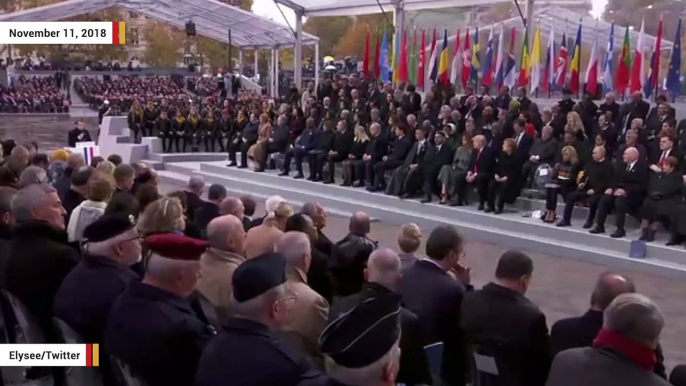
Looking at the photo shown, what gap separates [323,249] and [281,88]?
35.8 metres

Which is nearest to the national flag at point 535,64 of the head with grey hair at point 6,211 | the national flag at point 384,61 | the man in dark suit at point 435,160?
the man in dark suit at point 435,160

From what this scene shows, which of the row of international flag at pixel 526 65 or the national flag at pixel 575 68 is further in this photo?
the national flag at pixel 575 68

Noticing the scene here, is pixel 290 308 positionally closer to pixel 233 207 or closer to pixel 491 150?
pixel 233 207

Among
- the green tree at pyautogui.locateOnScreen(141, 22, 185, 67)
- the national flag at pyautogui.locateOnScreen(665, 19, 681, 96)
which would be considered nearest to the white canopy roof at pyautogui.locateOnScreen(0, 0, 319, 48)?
the national flag at pyautogui.locateOnScreen(665, 19, 681, 96)

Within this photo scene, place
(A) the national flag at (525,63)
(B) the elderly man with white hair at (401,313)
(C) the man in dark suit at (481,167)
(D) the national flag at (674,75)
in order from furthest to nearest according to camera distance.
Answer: (A) the national flag at (525,63) → (D) the national flag at (674,75) → (C) the man in dark suit at (481,167) → (B) the elderly man with white hair at (401,313)

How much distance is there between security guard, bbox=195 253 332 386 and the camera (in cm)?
290

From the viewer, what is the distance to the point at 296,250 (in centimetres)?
445

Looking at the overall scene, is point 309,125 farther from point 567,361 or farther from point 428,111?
point 567,361

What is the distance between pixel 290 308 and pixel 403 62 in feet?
57.5

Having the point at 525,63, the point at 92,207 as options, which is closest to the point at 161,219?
the point at 92,207

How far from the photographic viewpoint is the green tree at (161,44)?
212ft

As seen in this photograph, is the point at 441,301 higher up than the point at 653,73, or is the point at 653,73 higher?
Result: the point at 653,73

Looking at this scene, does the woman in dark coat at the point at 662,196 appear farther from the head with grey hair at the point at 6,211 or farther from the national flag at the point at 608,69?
the head with grey hair at the point at 6,211

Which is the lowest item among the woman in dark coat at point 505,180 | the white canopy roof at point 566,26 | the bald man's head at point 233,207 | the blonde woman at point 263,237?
the woman in dark coat at point 505,180
